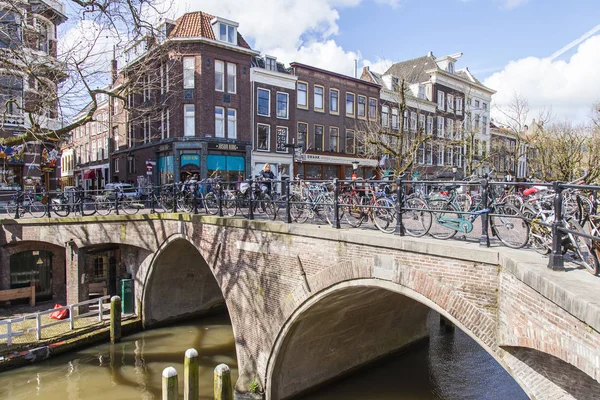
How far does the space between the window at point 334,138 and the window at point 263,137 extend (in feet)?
17.0

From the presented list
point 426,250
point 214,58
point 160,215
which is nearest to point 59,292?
point 160,215

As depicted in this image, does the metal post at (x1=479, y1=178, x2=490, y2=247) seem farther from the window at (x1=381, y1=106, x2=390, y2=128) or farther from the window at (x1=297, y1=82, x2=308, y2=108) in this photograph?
the window at (x1=381, y1=106, x2=390, y2=128)

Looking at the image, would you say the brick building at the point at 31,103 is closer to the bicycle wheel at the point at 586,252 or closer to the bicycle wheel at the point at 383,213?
the bicycle wheel at the point at 383,213

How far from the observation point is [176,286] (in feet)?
51.4

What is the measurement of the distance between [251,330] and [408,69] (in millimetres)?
32593

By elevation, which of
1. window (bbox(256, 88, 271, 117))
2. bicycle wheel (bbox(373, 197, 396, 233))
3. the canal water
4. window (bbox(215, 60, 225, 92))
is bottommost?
the canal water

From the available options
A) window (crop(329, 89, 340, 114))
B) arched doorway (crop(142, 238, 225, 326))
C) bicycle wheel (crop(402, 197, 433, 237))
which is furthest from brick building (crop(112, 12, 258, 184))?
bicycle wheel (crop(402, 197, 433, 237))

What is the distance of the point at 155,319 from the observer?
15.1 meters

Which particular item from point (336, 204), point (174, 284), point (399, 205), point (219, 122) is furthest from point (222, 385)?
point (219, 122)

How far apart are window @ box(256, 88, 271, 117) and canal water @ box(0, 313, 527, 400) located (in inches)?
607

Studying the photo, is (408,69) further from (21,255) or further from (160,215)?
(21,255)

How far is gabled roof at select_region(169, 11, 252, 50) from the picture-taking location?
22.9 metres

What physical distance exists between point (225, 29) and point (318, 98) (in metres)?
7.66

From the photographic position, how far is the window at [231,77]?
23969 mm
